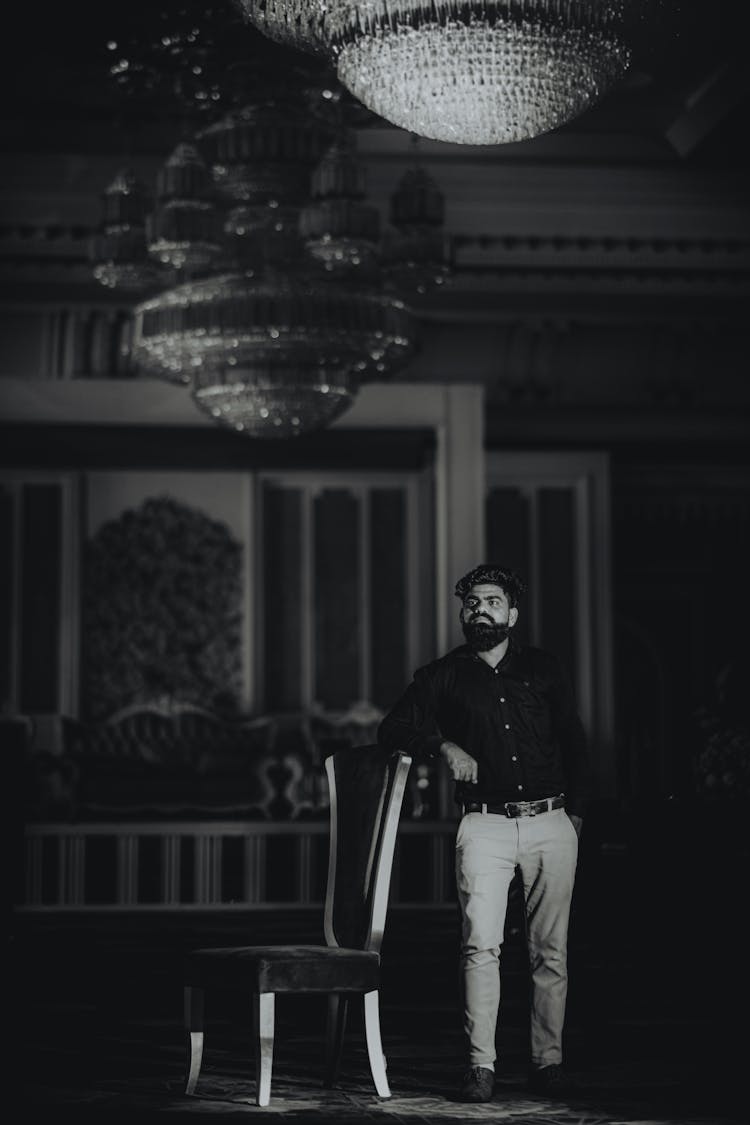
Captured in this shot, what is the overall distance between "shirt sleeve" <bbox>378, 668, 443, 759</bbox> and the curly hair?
0.78 ft

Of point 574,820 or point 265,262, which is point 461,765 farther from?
point 265,262

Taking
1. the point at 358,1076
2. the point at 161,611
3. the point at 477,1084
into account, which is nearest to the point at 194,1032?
the point at 358,1076

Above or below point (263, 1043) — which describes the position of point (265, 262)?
above

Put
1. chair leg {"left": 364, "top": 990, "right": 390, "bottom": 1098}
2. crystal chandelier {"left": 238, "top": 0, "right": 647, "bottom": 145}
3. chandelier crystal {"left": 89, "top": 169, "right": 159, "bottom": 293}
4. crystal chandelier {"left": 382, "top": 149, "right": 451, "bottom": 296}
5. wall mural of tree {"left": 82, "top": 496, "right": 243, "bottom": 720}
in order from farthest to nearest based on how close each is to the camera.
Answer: wall mural of tree {"left": 82, "top": 496, "right": 243, "bottom": 720} → chandelier crystal {"left": 89, "top": 169, "right": 159, "bottom": 293} → crystal chandelier {"left": 382, "top": 149, "right": 451, "bottom": 296} → chair leg {"left": 364, "top": 990, "right": 390, "bottom": 1098} → crystal chandelier {"left": 238, "top": 0, "right": 647, "bottom": 145}

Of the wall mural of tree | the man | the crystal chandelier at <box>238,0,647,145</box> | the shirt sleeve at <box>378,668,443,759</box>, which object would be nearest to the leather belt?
the man

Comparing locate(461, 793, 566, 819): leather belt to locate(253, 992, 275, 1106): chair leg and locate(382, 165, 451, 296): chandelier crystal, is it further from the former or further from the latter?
locate(382, 165, 451, 296): chandelier crystal

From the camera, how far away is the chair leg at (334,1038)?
4.30 m

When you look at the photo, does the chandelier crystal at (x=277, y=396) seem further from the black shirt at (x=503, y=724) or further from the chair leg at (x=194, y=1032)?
the chair leg at (x=194, y=1032)

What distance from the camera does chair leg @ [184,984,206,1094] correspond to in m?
4.18

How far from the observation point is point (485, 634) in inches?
172

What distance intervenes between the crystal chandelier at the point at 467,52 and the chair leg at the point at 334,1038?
2.16 meters

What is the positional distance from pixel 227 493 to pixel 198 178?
16.5 ft

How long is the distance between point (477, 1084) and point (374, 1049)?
26 cm

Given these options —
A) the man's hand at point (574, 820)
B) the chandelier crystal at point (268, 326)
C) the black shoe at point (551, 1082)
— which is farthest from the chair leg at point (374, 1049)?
the chandelier crystal at point (268, 326)
